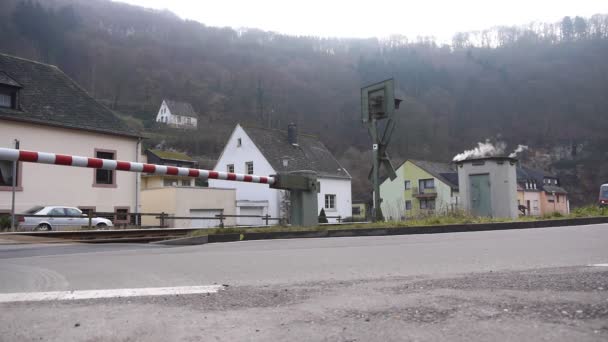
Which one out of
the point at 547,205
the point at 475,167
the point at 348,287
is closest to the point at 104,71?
the point at 547,205

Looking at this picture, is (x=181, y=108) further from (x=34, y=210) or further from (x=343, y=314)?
(x=343, y=314)

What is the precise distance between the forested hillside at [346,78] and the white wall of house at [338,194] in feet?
68.1

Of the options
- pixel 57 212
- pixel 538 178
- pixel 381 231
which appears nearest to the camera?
pixel 381 231

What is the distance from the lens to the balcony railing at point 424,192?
59.6 meters

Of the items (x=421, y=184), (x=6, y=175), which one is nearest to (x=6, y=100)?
(x=6, y=175)

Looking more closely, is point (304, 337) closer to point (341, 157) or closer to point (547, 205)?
point (341, 157)

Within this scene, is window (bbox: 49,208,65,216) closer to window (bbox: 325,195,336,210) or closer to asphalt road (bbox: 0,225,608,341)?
asphalt road (bbox: 0,225,608,341)

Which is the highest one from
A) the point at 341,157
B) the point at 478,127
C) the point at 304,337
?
the point at 478,127

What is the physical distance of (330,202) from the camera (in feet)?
143

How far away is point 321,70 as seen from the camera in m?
81.1

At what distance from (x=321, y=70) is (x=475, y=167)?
206 ft

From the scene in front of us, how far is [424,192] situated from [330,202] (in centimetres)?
2134

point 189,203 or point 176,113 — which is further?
point 176,113

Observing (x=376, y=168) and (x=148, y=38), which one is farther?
(x=148, y=38)
